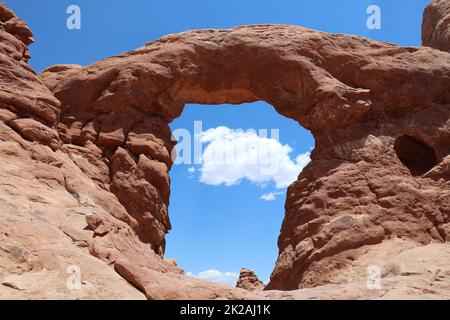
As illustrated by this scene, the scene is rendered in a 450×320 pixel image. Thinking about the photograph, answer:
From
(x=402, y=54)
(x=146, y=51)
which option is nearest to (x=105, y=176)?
(x=146, y=51)

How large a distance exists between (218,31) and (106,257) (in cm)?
1094

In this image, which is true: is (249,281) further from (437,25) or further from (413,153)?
(437,25)

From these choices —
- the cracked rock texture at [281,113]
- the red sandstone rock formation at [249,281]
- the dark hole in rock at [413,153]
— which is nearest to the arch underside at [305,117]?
the cracked rock texture at [281,113]

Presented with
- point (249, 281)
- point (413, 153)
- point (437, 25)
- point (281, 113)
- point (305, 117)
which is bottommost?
point (249, 281)

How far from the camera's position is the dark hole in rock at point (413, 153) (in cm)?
1377

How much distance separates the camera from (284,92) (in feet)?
49.2

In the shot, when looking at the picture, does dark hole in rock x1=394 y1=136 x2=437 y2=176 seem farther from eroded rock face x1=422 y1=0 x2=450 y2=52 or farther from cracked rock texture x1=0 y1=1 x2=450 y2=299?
eroded rock face x1=422 y1=0 x2=450 y2=52

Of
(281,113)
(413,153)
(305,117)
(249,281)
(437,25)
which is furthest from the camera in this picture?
(249,281)

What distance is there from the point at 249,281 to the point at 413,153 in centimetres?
1208

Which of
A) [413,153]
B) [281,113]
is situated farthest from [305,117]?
[413,153]

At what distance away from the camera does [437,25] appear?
1786 cm

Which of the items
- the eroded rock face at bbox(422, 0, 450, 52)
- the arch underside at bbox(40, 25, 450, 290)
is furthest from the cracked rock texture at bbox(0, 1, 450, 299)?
the eroded rock face at bbox(422, 0, 450, 52)

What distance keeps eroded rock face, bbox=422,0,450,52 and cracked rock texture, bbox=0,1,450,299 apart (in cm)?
24
